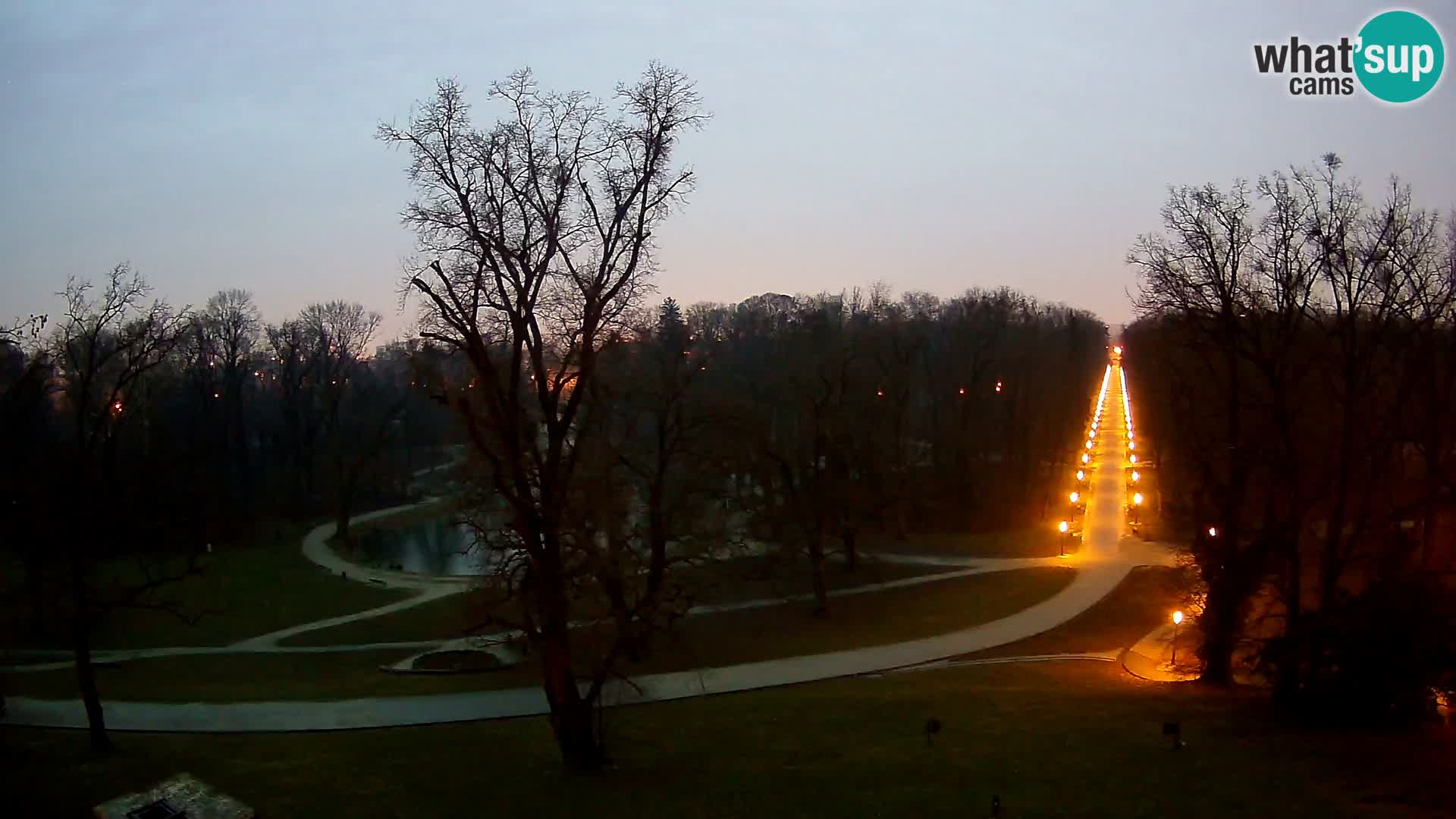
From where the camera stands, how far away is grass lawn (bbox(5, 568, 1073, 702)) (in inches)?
923

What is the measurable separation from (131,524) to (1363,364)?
3260 cm

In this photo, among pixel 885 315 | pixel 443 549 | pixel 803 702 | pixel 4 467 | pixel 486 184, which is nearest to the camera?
pixel 486 184

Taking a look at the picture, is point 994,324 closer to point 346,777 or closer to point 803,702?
point 803,702

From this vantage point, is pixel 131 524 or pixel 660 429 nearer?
pixel 660 429

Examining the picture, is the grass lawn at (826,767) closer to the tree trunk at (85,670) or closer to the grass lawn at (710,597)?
the tree trunk at (85,670)

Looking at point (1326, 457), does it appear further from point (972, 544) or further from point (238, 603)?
point (238, 603)

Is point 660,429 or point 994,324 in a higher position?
point 994,324

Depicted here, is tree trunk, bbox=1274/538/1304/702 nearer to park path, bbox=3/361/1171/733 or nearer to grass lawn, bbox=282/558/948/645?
park path, bbox=3/361/1171/733

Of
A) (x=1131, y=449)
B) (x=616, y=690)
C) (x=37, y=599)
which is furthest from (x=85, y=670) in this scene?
(x=1131, y=449)

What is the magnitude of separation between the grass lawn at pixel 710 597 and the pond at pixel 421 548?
34.6 feet

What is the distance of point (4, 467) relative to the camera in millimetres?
30344

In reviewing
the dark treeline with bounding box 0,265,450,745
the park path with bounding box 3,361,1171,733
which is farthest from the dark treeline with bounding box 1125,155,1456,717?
the dark treeline with bounding box 0,265,450,745

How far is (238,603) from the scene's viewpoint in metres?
37.8

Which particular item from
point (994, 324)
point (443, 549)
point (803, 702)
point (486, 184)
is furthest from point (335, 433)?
point (486, 184)
